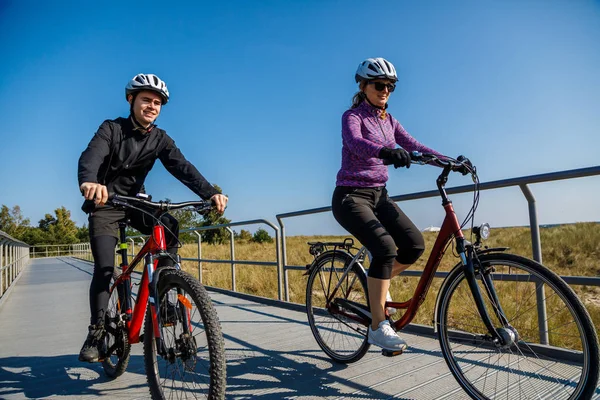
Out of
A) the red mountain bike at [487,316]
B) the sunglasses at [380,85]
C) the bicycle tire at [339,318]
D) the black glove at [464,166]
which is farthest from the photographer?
the bicycle tire at [339,318]

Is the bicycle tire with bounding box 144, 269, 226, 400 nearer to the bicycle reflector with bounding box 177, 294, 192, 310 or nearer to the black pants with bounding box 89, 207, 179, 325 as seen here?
the bicycle reflector with bounding box 177, 294, 192, 310

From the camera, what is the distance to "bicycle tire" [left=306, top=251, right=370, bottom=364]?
2920mm

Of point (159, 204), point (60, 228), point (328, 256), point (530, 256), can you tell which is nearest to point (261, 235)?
point (530, 256)

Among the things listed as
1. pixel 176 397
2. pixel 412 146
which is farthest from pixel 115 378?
pixel 412 146

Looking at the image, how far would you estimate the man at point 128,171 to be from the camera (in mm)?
2564

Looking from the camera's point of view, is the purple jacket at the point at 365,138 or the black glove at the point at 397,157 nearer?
the black glove at the point at 397,157

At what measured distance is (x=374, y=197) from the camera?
9.22 feet

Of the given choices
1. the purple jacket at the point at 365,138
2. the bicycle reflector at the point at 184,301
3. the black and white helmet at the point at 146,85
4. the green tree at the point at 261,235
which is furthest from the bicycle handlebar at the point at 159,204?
the green tree at the point at 261,235

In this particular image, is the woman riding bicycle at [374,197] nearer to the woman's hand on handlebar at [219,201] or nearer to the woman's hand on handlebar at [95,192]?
the woman's hand on handlebar at [219,201]

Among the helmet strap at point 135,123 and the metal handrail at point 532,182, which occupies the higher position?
the helmet strap at point 135,123

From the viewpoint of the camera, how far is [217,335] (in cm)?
186

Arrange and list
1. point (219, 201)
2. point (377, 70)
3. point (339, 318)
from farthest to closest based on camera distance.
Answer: point (339, 318), point (377, 70), point (219, 201)

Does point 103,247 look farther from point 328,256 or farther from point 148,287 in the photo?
point 328,256

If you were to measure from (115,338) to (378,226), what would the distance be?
166 cm
